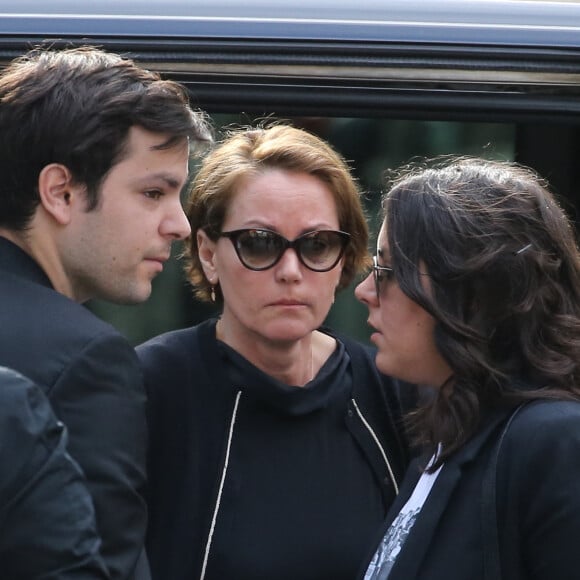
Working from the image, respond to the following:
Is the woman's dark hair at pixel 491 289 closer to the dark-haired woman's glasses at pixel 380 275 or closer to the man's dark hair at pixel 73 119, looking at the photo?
the dark-haired woman's glasses at pixel 380 275

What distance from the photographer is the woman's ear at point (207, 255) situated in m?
2.45

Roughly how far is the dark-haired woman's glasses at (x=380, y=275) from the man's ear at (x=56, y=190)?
53cm

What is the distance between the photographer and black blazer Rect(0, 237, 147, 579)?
156cm

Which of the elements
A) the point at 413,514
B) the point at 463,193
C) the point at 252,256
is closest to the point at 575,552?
the point at 413,514

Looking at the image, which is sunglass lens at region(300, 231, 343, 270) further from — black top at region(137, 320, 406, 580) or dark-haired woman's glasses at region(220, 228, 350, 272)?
black top at region(137, 320, 406, 580)

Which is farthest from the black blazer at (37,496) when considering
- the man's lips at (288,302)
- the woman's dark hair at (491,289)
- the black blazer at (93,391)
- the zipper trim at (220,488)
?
the man's lips at (288,302)

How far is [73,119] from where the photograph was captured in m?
1.78

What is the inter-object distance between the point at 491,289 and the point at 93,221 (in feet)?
2.03

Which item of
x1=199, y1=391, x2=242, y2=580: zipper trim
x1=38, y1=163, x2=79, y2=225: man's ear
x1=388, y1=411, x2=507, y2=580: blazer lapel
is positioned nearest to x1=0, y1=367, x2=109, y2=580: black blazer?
x1=38, y1=163, x2=79, y2=225: man's ear

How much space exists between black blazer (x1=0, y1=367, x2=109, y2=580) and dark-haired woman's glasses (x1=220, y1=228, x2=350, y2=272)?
107cm

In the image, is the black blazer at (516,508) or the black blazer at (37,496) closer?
the black blazer at (37,496)

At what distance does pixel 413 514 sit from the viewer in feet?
6.32

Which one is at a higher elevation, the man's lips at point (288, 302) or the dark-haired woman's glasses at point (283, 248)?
the dark-haired woman's glasses at point (283, 248)

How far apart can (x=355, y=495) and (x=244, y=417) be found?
0.27 m
